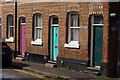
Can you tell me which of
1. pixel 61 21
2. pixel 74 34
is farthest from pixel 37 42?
pixel 74 34

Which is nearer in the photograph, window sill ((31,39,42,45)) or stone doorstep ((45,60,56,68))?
stone doorstep ((45,60,56,68))

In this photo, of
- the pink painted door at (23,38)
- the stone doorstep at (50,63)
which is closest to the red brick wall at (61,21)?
the stone doorstep at (50,63)

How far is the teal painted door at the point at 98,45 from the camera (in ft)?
43.8

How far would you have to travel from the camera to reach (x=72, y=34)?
49.1 ft

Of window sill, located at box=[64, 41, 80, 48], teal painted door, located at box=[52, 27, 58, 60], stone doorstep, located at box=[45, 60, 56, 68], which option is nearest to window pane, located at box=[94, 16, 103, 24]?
window sill, located at box=[64, 41, 80, 48]

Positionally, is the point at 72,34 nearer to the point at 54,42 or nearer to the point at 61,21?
the point at 61,21

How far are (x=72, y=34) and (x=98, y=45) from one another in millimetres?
2074

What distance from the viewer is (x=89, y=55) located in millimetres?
13711

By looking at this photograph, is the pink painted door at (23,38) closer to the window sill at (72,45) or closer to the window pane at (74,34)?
the window sill at (72,45)

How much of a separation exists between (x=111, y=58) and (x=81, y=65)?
6.30 ft

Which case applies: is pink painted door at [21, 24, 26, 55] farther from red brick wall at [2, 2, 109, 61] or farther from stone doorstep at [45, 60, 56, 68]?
stone doorstep at [45, 60, 56, 68]

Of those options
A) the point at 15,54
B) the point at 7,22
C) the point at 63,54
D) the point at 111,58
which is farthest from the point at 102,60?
the point at 7,22

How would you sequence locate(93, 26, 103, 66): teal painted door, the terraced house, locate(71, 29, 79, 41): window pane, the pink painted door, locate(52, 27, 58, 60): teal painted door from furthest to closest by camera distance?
the pink painted door
locate(52, 27, 58, 60): teal painted door
locate(71, 29, 79, 41): window pane
locate(93, 26, 103, 66): teal painted door
the terraced house

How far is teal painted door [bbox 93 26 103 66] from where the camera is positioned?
13.3m
